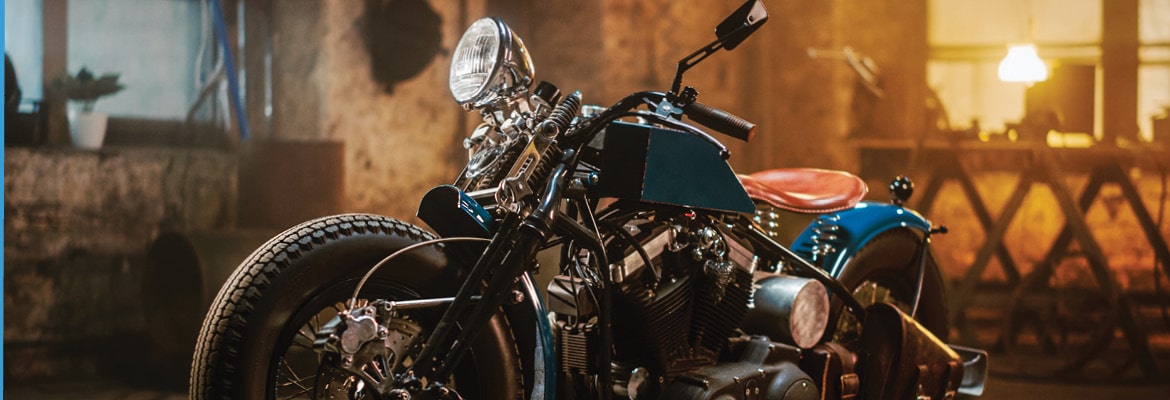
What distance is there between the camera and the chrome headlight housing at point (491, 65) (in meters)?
2.40

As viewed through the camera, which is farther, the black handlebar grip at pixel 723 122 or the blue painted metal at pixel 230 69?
the blue painted metal at pixel 230 69

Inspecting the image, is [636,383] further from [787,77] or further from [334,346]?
[787,77]

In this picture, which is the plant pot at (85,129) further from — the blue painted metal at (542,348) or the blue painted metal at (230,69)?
the blue painted metal at (542,348)

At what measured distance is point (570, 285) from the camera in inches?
99.5

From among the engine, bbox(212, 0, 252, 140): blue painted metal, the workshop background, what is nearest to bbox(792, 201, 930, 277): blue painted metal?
the engine

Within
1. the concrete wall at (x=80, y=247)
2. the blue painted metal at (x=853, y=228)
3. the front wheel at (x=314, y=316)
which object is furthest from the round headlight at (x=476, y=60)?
the concrete wall at (x=80, y=247)

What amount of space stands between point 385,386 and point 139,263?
3156mm

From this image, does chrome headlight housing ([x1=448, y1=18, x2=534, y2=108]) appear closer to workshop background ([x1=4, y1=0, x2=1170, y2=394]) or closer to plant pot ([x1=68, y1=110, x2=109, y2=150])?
workshop background ([x1=4, y1=0, x2=1170, y2=394])

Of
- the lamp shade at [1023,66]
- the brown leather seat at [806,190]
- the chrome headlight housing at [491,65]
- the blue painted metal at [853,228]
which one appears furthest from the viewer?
the lamp shade at [1023,66]

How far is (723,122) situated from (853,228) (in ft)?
3.08

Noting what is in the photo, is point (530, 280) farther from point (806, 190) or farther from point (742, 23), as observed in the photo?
point (806, 190)

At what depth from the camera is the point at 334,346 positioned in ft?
6.53

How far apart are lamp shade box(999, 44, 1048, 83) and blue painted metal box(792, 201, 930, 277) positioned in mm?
3176

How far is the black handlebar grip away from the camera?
2.46m
